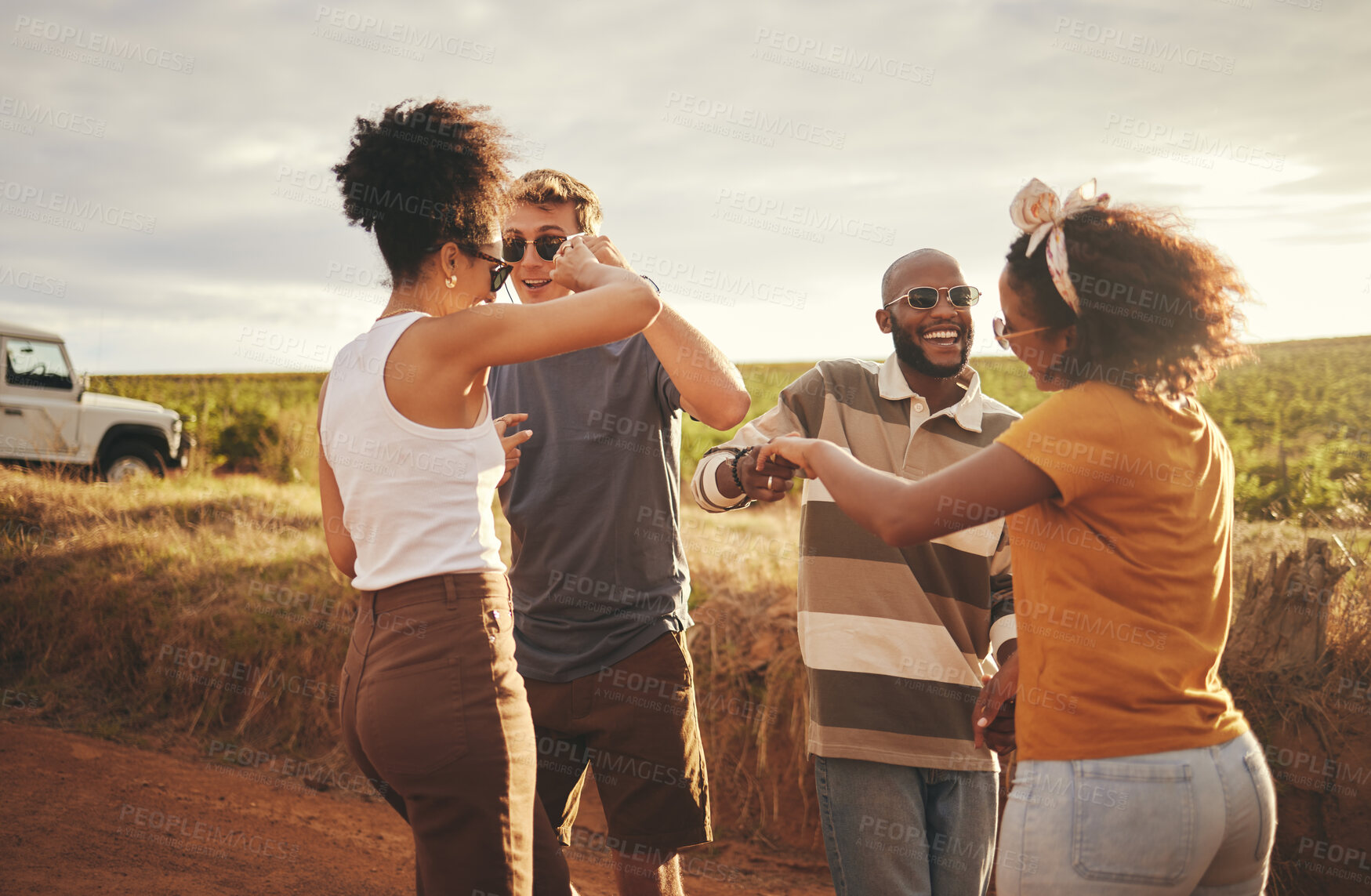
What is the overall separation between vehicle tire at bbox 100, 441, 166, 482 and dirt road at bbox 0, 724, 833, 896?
8.40 metres

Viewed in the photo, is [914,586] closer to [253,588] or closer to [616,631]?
[616,631]

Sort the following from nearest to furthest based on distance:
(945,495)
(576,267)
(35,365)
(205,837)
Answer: (945,495)
(576,267)
(205,837)
(35,365)

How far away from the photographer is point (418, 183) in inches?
79.9

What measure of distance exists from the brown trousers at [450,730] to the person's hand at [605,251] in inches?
40.8

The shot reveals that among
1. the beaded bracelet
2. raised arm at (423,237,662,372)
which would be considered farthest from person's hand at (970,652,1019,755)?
raised arm at (423,237,662,372)

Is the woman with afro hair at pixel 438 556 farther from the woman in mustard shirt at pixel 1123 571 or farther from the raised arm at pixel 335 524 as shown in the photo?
the woman in mustard shirt at pixel 1123 571

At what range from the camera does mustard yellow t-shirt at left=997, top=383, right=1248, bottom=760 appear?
5.41 feet

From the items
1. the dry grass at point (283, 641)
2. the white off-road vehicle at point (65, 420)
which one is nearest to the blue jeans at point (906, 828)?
the dry grass at point (283, 641)

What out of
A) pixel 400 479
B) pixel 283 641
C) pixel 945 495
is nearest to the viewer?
pixel 945 495

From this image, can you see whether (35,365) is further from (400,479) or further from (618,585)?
(400,479)

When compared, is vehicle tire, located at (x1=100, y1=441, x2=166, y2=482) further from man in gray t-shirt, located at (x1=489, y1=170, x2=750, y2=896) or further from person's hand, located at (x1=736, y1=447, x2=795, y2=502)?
person's hand, located at (x1=736, y1=447, x2=795, y2=502)

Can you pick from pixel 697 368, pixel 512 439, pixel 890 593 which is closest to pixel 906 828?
pixel 890 593

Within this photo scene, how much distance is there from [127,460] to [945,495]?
1471 centimetres

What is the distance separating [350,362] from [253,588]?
561 cm
